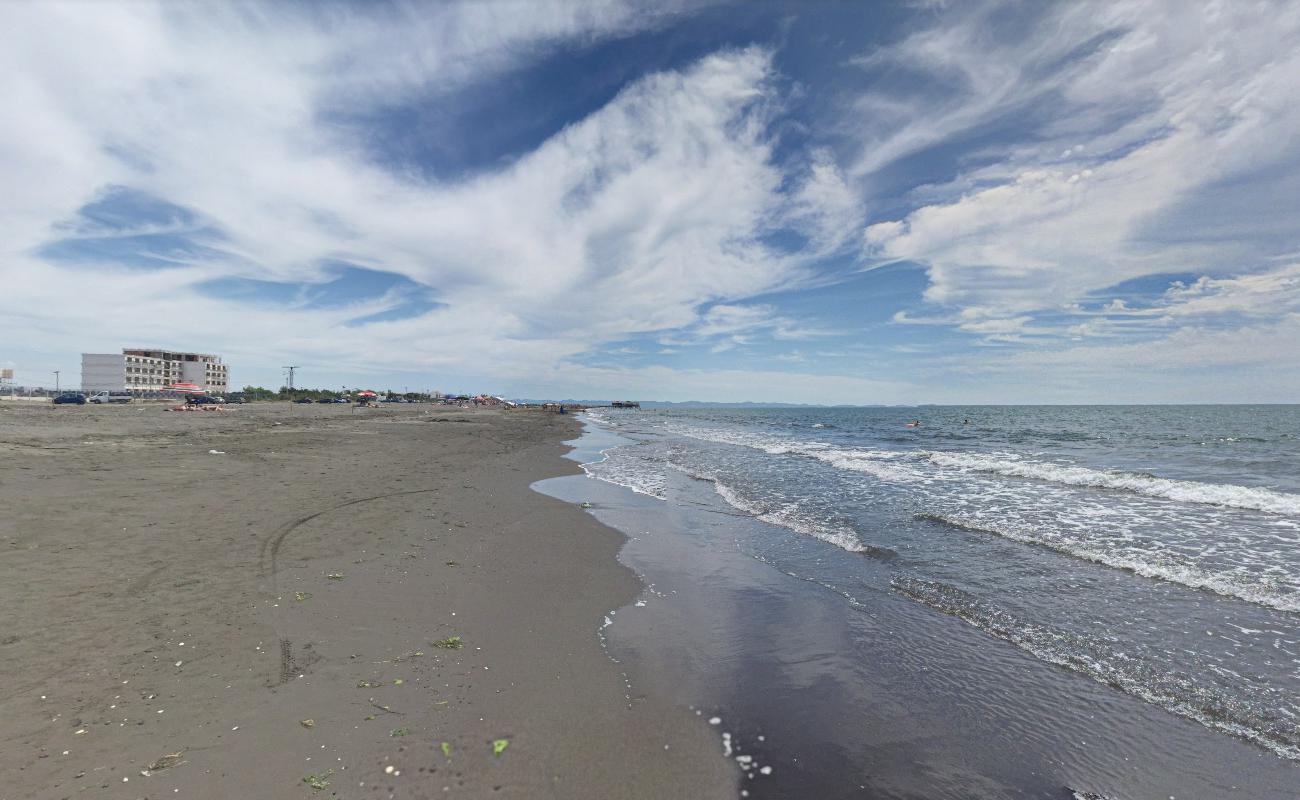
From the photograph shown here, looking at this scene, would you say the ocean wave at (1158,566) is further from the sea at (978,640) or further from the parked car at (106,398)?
the parked car at (106,398)

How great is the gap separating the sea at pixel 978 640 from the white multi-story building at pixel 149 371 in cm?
14005

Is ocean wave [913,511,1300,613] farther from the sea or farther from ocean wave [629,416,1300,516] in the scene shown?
ocean wave [629,416,1300,516]

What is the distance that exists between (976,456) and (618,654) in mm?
31466

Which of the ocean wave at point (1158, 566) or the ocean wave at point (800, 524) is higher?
the ocean wave at point (1158, 566)

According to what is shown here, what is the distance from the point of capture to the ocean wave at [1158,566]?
342 inches

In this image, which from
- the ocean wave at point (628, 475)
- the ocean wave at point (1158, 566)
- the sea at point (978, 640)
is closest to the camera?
the sea at point (978, 640)

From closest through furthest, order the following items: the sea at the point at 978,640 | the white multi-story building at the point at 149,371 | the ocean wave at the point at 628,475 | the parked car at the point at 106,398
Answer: the sea at the point at 978,640 → the ocean wave at the point at 628,475 → the parked car at the point at 106,398 → the white multi-story building at the point at 149,371

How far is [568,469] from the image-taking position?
946 inches

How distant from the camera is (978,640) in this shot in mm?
7195

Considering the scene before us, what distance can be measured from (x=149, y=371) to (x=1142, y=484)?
183285mm

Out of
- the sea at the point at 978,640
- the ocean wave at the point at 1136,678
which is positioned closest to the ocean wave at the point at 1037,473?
the sea at the point at 978,640

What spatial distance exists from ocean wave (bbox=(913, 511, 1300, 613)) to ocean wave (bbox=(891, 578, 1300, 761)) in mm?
4378

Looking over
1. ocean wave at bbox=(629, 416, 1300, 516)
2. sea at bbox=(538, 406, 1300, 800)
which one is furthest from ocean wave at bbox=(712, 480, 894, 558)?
ocean wave at bbox=(629, 416, 1300, 516)

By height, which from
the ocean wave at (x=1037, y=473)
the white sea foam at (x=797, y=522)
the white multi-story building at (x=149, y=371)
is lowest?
the white sea foam at (x=797, y=522)
